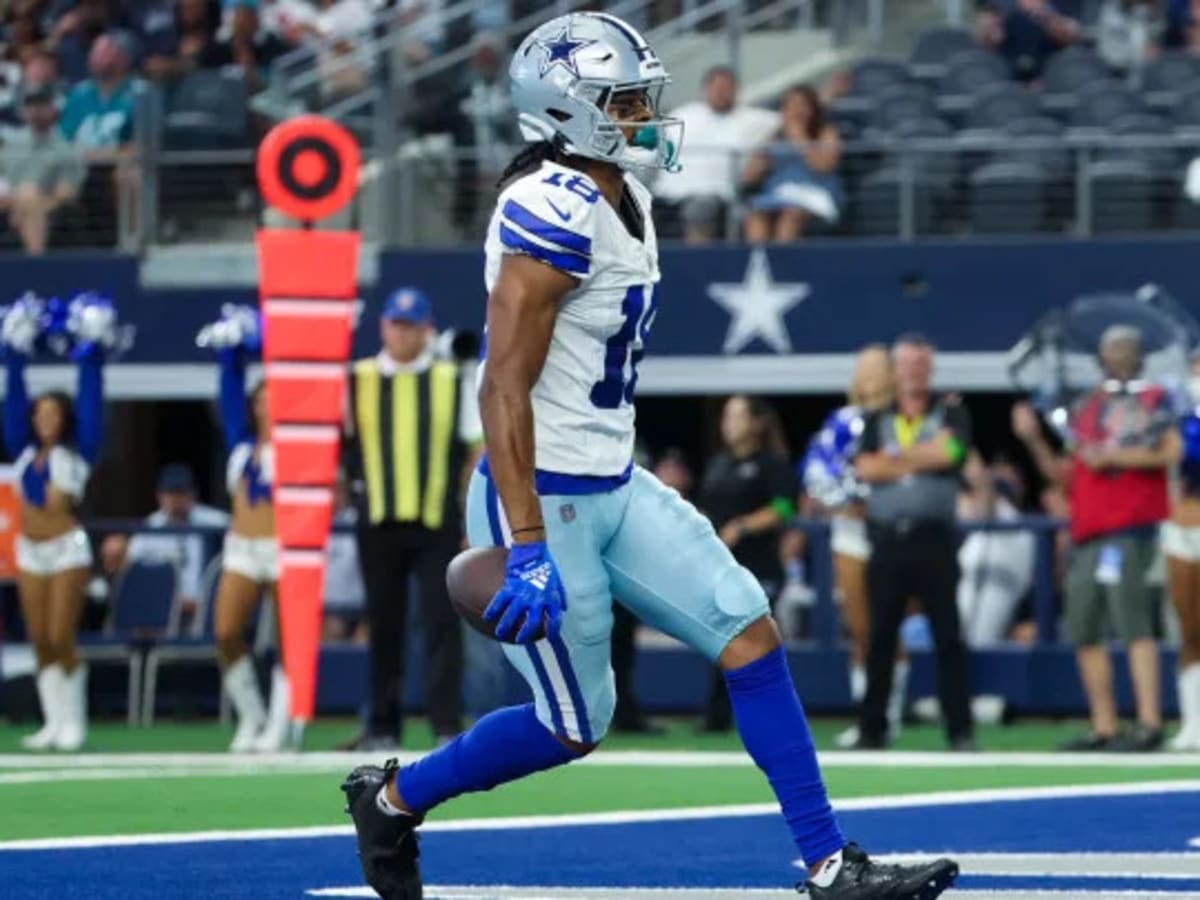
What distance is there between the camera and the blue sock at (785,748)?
6.23m

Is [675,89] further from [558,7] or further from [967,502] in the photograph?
[967,502]

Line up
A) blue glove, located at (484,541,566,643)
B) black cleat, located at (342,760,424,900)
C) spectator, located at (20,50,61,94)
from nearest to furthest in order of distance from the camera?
1. blue glove, located at (484,541,566,643)
2. black cleat, located at (342,760,424,900)
3. spectator, located at (20,50,61,94)

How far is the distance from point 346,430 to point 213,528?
333cm

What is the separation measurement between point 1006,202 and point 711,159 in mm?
1535

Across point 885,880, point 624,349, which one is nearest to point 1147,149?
point 624,349

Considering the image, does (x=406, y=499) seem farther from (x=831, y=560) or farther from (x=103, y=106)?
(x=103, y=106)

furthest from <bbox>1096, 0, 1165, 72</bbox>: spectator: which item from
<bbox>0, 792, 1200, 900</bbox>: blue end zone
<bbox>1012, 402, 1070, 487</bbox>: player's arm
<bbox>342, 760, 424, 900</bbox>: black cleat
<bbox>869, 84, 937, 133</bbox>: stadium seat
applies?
<bbox>342, 760, 424, 900</bbox>: black cleat

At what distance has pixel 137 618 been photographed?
16281 millimetres

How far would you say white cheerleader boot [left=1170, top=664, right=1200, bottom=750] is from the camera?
12930mm

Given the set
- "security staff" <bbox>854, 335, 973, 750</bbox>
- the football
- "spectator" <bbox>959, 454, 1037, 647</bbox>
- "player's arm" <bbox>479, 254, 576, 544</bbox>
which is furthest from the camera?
"spectator" <bbox>959, 454, 1037, 647</bbox>

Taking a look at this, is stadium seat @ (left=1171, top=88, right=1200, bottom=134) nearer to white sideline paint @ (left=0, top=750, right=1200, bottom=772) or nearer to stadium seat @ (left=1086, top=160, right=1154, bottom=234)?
stadium seat @ (left=1086, top=160, right=1154, bottom=234)

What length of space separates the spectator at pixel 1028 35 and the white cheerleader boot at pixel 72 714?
259 inches

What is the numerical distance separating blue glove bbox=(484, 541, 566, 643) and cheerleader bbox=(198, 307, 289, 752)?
756cm

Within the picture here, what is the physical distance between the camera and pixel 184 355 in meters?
17.5
